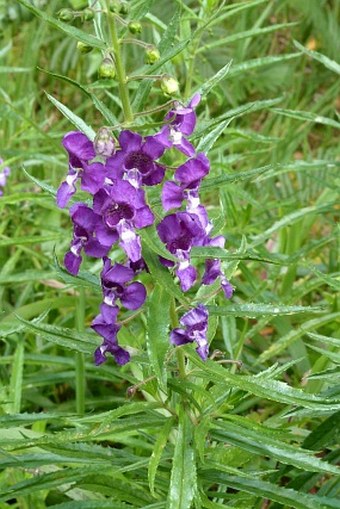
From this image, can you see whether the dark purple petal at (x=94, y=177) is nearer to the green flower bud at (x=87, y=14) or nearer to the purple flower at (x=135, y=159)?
the purple flower at (x=135, y=159)

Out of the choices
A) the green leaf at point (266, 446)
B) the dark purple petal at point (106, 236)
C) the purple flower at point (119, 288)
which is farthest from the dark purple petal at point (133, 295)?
the green leaf at point (266, 446)

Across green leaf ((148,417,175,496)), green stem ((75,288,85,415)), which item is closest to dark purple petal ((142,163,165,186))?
green leaf ((148,417,175,496))

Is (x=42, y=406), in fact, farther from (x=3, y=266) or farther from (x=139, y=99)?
(x=139, y=99)

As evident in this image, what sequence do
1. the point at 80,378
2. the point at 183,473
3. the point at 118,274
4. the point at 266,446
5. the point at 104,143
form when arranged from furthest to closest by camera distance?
the point at 80,378 < the point at 266,446 < the point at 183,473 < the point at 118,274 < the point at 104,143

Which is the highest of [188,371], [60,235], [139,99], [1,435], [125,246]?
[139,99]

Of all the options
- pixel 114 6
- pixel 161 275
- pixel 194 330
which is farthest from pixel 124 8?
pixel 194 330

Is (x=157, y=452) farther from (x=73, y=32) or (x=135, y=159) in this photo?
(x=73, y=32)

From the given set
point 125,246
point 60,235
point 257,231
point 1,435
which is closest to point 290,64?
point 257,231
